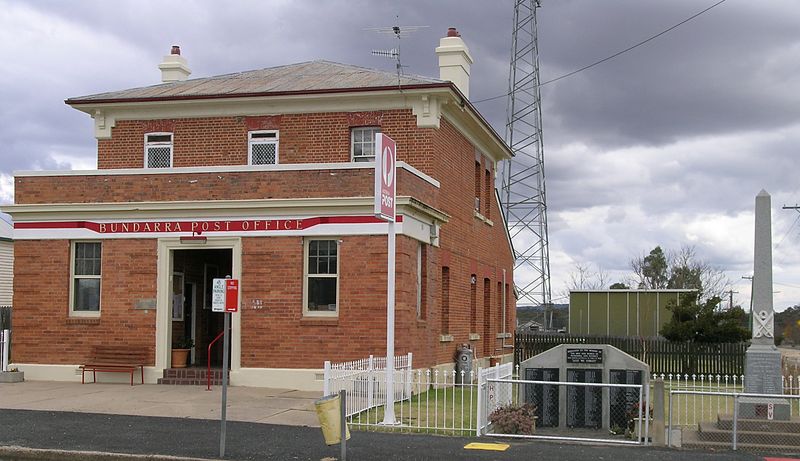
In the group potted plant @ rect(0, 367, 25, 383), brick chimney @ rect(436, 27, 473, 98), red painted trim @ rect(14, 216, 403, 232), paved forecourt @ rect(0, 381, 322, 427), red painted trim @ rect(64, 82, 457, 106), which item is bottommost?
paved forecourt @ rect(0, 381, 322, 427)

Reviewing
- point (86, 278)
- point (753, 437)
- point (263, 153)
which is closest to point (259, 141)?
point (263, 153)

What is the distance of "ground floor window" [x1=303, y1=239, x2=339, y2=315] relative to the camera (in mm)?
19625

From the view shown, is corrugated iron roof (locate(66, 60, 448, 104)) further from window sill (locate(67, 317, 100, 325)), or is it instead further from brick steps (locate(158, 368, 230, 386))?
brick steps (locate(158, 368, 230, 386))

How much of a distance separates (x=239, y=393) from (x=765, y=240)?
33.2 ft

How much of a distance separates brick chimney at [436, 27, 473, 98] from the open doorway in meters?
7.84

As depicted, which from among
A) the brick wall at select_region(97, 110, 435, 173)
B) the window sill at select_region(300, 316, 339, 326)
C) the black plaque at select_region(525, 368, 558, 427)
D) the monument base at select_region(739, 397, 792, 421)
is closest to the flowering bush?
the black plaque at select_region(525, 368, 558, 427)

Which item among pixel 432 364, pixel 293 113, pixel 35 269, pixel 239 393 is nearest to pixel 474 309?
pixel 432 364

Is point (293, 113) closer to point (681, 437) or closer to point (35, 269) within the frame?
point (35, 269)

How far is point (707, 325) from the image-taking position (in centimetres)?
3089

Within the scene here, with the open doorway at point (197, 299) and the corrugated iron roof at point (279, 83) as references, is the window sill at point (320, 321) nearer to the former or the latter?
the open doorway at point (197, 299)

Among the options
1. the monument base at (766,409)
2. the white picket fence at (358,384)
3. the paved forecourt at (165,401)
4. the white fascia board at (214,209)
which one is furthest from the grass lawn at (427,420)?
the white fascia board at (214,209)

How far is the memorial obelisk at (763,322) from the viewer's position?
→ 1416 centimetres

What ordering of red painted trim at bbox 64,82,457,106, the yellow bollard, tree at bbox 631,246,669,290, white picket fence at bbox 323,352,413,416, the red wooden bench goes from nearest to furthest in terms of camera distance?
the yellow bollard < white picket fence at bbox 323,352,413,416 < the red wooden bench < red painted trim at bbox 64,82,457,106 < tree at bbox 631,246,669,290

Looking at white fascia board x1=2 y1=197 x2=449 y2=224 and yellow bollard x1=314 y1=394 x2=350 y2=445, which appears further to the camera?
white fascia board x1=2 y1=197 x2=449 y2=224
